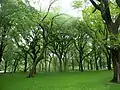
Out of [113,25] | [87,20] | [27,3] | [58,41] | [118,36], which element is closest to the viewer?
[118,36]

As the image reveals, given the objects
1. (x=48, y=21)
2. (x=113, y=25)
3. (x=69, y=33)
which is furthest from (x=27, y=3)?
(x=69, y=33)

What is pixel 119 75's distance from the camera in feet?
56.3

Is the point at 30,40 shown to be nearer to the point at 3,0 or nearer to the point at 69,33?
the point at 69,33

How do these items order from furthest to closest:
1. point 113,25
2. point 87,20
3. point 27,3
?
point 87,20 → point 27,3 → point 113,25

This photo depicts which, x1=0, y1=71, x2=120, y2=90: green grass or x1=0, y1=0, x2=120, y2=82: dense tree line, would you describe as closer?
x1=0, y1=71, x2=120, y2=90: green grass

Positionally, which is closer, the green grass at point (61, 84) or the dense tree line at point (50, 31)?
the green grass at point (61, 84)

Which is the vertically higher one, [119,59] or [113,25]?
[113,25]

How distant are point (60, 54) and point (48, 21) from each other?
11.1 m

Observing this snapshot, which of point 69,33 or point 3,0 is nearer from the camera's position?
point 3,0

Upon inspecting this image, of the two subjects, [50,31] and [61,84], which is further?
[50,31]

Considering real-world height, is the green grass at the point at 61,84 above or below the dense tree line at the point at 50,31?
below

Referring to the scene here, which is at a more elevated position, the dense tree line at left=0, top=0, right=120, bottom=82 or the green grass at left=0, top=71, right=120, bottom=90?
the dense tree line at left=0, top=0, right=120, bottom=82

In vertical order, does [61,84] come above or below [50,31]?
below

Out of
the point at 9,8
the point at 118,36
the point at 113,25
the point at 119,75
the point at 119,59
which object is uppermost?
the point at 9,8
